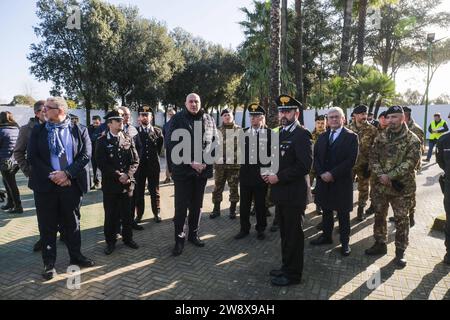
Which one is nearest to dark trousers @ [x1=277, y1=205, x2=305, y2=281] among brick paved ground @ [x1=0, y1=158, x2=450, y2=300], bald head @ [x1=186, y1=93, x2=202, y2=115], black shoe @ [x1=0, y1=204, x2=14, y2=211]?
brick paved ground @ [x1=0, y1=158, x2=450, y2=300]

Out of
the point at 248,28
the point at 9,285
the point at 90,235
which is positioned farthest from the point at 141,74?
the point at 9,285

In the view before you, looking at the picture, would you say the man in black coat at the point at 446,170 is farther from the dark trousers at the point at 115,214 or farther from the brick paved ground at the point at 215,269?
A: the dark trousers at the point at 115,214

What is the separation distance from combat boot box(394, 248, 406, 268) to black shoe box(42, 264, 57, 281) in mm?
4464

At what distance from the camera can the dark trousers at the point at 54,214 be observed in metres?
4.03

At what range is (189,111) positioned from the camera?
192 inches

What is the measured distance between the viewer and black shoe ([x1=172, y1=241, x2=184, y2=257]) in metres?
4.72

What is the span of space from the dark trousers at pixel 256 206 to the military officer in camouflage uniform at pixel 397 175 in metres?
1.69

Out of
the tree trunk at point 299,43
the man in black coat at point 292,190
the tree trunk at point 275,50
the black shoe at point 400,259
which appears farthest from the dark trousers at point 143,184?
the tree trunk at point 299,43

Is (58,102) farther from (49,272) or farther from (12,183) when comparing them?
(12,183)

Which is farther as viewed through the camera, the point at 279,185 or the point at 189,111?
the point at 189,111

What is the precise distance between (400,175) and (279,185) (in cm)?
183

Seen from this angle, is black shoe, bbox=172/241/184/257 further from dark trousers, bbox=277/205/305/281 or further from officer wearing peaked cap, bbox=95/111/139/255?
dark trousers, bbox=277/205/305/281

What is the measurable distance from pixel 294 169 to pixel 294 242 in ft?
2.81
